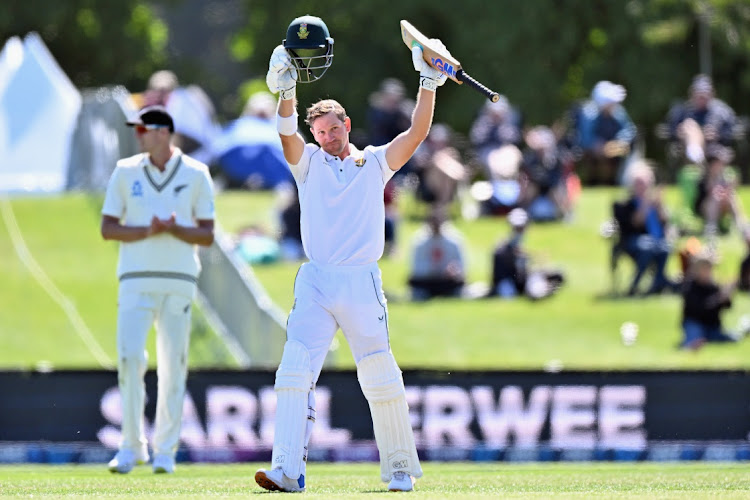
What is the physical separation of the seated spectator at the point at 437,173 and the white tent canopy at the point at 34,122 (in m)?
4.59

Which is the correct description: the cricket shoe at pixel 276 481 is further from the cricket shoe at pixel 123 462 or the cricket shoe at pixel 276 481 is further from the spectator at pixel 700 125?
the spectator at pixel 700 125

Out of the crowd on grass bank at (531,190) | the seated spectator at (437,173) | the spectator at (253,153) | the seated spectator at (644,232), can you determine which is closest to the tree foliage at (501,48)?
the spectator at (253,153)

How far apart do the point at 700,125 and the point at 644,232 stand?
332cm

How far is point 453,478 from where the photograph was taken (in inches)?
405

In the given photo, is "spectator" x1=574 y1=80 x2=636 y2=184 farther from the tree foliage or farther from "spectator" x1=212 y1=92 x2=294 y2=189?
the tree foliage

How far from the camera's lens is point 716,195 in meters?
21.2

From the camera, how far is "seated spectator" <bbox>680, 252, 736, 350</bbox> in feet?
57.5

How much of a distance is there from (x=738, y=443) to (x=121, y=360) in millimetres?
5037

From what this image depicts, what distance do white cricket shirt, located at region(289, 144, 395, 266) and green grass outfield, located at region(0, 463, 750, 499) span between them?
47.4 inches

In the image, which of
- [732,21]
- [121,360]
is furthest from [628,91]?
[121,360]

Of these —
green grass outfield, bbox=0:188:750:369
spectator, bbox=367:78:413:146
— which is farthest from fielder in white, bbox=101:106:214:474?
spectator, bbox=367:78:413:146

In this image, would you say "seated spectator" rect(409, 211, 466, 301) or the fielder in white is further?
"seated spectator" rect(409, 211, 466, 301)

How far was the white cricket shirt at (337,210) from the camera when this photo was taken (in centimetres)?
888

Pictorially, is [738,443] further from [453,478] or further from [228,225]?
[228,225]
